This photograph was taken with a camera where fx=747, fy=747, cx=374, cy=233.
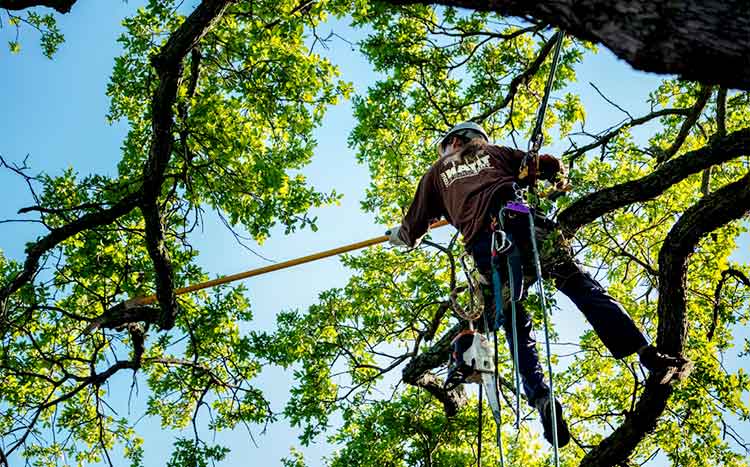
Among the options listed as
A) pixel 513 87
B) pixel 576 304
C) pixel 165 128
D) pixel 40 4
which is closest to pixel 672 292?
pixel 576 304

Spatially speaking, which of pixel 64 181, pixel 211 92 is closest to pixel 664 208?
pixel 211 92

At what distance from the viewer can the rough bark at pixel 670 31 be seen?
6.71ft

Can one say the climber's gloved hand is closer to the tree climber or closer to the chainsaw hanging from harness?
the tree climber

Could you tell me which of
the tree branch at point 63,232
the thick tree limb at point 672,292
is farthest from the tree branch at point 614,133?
the tree branch at point 63,232

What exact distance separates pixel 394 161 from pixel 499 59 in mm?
1788

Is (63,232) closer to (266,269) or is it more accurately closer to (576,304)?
(266,269)

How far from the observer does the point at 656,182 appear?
518cm

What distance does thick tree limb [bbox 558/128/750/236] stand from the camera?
4902 millimetres

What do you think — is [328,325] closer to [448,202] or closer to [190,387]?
[190,387]

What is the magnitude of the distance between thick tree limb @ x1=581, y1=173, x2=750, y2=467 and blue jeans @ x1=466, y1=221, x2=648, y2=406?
24cm

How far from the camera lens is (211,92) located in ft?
26.3

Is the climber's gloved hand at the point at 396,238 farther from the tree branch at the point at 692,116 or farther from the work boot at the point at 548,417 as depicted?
the tree branch at the point at 692,116

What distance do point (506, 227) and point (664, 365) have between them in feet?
4.67

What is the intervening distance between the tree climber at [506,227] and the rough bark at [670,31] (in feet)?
10.2
